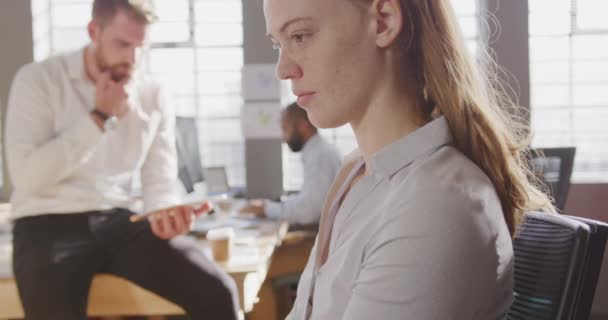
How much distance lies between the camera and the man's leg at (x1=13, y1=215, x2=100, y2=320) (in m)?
1.72

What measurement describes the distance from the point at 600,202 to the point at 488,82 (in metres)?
3.52

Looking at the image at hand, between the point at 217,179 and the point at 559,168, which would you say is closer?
the point at 559,168

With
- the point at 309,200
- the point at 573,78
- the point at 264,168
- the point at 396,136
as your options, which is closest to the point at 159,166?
the point at 309,200

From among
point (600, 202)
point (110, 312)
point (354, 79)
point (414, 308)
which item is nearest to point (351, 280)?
point (414, 308)

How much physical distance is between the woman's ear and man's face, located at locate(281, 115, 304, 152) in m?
2.59

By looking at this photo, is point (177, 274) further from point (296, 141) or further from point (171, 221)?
point (296, 141)

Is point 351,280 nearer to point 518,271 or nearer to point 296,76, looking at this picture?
point 296,76

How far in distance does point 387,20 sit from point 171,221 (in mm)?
1260

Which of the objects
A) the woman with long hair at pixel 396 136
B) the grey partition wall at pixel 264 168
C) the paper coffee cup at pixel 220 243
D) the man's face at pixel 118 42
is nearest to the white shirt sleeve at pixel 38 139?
the man's face at pixel 118 42

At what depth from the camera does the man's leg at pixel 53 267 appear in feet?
5.63

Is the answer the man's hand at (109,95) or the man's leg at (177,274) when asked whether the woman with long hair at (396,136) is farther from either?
the man's hand at (109,95)

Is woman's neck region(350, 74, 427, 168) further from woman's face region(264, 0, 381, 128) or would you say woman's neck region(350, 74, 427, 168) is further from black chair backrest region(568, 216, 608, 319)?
black chair backrest region(568, 216, 608, 319)

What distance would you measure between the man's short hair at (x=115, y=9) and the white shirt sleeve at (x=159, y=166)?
29 cm

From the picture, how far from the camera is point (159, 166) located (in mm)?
2143
